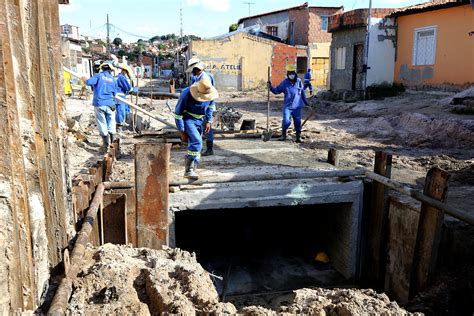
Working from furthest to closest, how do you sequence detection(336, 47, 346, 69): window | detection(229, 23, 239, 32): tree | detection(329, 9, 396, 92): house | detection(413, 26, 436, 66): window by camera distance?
detection(229, 23, 239, 32): tree
detection(336, 47, 346, 69): window
detection(329, 9, 396, 92): house
detection(413, 26, 436, 66): window

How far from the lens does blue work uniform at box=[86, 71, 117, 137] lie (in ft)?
28.7

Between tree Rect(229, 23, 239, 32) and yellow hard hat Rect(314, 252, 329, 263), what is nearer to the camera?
yellow hard hat Rect(314, 252, 329, 263)

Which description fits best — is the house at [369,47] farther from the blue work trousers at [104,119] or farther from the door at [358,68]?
the blue work trousers at [104,119]

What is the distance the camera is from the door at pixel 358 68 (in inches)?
759

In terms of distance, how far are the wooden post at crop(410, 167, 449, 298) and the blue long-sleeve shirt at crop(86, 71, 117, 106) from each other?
6.44 meters

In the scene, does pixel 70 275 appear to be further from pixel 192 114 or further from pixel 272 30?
pixel 272 30

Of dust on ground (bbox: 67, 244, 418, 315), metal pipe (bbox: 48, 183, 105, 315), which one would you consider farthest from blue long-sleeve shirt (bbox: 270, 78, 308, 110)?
dust on ground (bbox: 67, 244, 418, 315)

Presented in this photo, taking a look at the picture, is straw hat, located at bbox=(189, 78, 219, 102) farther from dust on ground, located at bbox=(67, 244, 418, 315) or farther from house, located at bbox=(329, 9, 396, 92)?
house, located at bbox=(329, 9, 396, 92)

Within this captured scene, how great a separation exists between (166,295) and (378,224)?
13.6 ft

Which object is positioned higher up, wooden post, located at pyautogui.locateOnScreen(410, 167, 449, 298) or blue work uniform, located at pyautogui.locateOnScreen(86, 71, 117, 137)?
blue work uniform, located at pyautogui.locateOnScreen(86, 71, 117, 137)

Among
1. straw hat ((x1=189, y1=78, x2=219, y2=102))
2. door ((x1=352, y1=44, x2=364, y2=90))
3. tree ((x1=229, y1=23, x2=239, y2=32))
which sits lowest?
straw hat ((x1=189, y1=78, x2=219, y2=102))

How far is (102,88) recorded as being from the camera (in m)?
8.75

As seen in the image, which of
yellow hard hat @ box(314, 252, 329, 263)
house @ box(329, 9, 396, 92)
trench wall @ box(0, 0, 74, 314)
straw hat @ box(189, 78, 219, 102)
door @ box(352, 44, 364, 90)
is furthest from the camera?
door @ box(352, 44, 364, 90)

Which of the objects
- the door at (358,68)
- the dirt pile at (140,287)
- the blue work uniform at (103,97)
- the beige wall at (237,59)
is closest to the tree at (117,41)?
the beige wall at (237,59)
